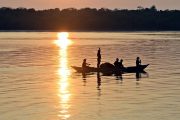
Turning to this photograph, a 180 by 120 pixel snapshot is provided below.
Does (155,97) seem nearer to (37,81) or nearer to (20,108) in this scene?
(20,108)

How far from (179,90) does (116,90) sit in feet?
16.9

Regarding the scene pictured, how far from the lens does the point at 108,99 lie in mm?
38750

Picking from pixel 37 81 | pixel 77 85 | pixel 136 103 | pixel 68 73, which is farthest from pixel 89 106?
pixel 68 73

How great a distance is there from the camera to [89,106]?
3559 centimetres

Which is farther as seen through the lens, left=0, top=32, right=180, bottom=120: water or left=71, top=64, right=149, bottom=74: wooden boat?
left=71, top=64, right=149, bottom=74: wooden boat

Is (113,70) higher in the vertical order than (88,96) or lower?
lower

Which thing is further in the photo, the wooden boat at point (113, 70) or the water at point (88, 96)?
the wooden boat at point (113, 70)

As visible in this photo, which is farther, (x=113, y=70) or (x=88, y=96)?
(x=113, y=70)

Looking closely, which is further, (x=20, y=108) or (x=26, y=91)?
(x=26, y=91)

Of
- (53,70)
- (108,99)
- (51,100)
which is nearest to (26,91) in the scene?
(51,100)

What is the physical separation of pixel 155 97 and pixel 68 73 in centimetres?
2313

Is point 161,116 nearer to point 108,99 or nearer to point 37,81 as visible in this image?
point 108,99

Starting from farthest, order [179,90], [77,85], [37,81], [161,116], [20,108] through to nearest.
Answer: [37,81] → [77,85] → [179,90] → [20,108] → [161,116]

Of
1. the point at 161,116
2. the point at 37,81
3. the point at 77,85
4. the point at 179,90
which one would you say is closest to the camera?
the point at 161,116
